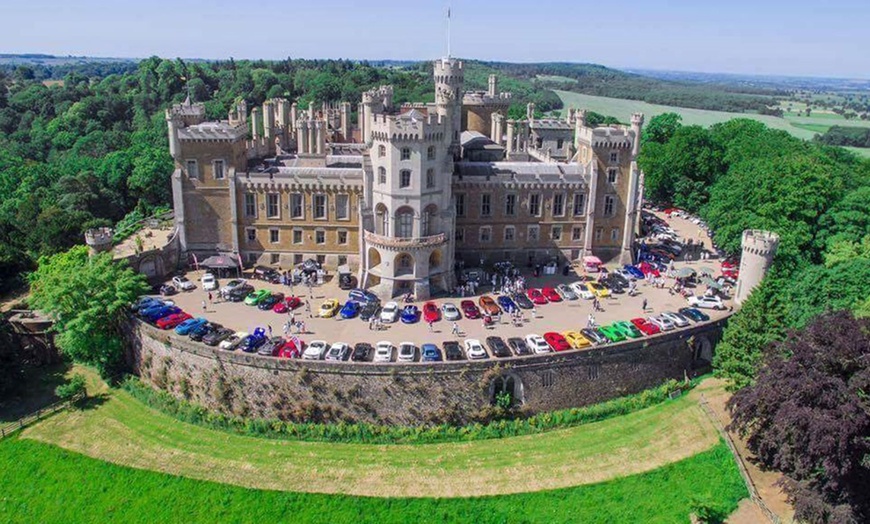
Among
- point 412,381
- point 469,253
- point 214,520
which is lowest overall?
point 214,520

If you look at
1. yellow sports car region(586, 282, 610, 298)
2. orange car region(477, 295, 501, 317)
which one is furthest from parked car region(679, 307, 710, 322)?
orange car region(477, 295, 501, 317)

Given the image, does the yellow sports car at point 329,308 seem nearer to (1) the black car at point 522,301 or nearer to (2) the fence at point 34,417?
(1) the black car at point 522,301

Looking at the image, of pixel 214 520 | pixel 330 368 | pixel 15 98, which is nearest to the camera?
→ pixel 214 520

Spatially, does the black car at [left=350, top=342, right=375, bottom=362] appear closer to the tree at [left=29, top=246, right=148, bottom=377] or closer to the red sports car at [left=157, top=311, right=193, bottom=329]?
the red sports car at [left=157, top=311, right=193, bottom=329]

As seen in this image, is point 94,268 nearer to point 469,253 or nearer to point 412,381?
point 412,381

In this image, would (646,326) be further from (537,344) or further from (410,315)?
(410,315)

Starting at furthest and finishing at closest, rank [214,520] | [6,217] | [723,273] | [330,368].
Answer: [6,217], [723,273], [330,368], [214,520]

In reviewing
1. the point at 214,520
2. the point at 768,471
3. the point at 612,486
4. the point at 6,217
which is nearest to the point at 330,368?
the point at 214,520

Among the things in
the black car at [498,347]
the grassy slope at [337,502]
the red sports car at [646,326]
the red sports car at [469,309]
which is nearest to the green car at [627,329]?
the red sports car at [646,326]
